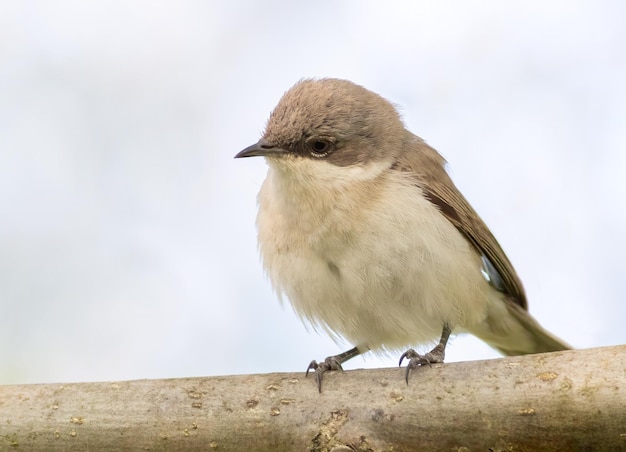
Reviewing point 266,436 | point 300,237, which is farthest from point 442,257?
point 266,436

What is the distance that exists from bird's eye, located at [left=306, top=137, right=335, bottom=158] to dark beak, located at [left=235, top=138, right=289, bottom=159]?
171 mm

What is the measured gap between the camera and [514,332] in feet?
17.1

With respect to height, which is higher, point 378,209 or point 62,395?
point 378,209

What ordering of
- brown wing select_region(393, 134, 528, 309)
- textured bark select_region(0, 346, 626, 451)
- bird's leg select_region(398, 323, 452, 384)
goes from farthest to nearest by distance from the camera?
brown wing select_region(393, 134, 528, 309)
bird's leg select_region(398, 323, 452, 384)
textured bark select_region(0, 346, 626, 451)

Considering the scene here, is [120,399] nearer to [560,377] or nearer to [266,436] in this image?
[266,436]

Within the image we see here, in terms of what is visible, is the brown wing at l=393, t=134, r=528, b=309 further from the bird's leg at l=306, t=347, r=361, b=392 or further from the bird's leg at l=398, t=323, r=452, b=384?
the bird's leg at l=306, t=347, r=361, b=392

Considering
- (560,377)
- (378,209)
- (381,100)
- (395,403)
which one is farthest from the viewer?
(381,100)

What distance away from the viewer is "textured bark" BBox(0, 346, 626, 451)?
9.72 ft

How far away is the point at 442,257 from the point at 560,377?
1.31 m

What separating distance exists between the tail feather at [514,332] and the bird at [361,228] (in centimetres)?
39

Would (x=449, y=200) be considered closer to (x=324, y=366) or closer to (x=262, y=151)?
(x=262, y=151)

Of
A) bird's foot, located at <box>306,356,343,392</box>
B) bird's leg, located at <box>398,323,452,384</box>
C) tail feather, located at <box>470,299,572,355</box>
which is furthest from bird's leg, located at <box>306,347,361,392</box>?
tail feather, located at <box>470,299,572,355</box>

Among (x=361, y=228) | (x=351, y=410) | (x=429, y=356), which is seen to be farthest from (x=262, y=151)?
(x=351, y=410)

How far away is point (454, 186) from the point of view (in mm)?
4875
